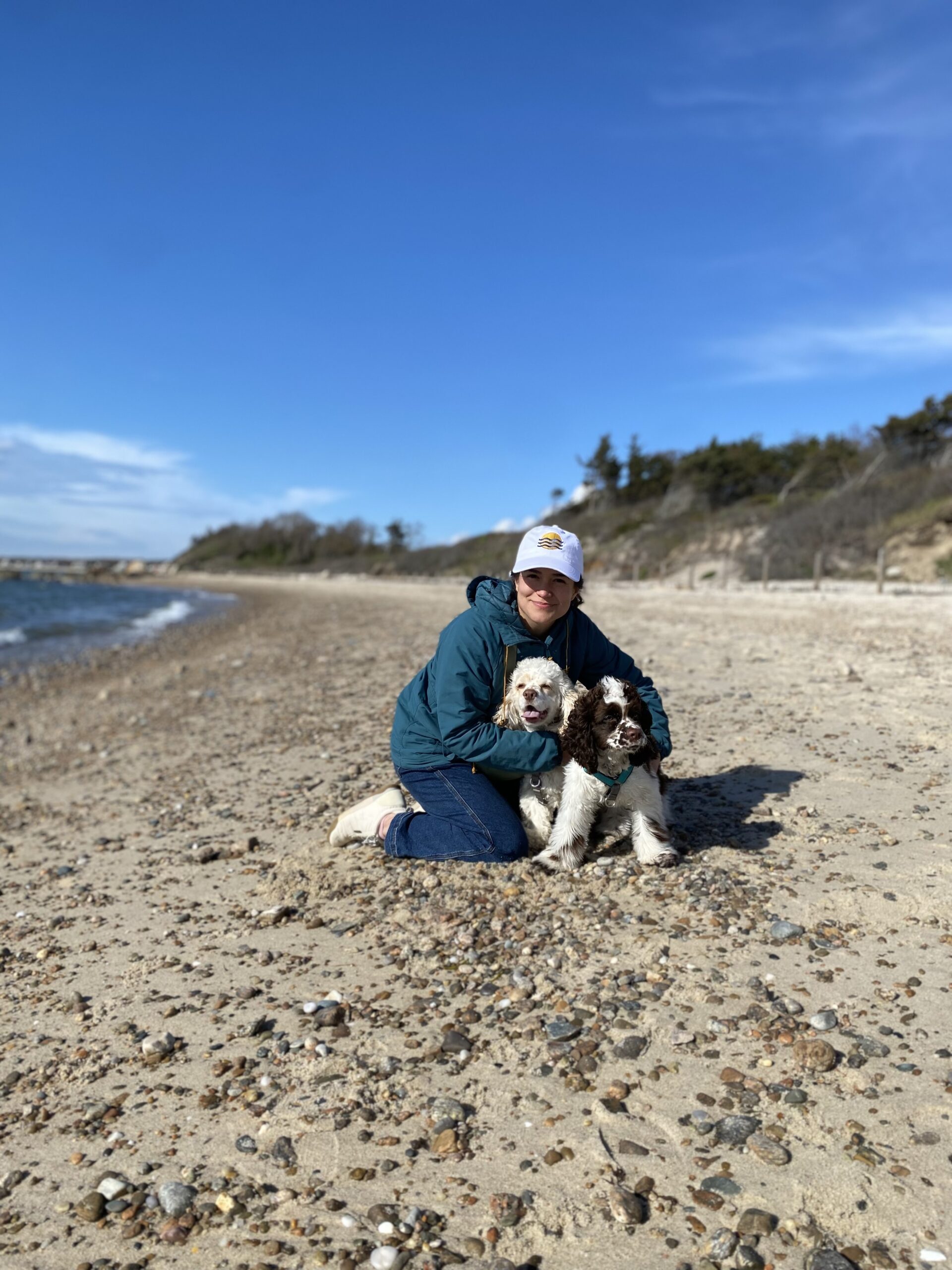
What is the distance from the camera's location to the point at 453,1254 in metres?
2.33

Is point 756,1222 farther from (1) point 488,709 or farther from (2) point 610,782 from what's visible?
(1) point 488,709

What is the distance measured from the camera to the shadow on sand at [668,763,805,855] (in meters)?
4.96

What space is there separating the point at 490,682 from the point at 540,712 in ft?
1.30

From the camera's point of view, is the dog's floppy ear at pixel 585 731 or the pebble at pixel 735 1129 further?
the dog's floppy ear at pixel 585 731

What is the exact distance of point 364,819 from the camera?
5281 millimetres

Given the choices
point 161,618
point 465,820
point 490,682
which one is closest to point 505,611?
point 490,682

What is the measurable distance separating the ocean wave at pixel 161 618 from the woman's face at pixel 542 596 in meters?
26.4

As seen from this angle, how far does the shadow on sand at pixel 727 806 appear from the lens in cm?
496

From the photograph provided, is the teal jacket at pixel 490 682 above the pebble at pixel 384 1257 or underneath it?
above

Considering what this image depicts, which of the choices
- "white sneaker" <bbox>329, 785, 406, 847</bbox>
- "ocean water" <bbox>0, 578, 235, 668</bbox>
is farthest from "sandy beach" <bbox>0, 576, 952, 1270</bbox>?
"ocean water" <bbox>0, 578, 235, 668</bbox>

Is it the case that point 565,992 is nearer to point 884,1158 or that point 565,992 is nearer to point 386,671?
point 884,1158

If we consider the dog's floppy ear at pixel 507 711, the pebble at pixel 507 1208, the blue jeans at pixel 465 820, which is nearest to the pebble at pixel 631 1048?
the pebble at pixel 507 1208

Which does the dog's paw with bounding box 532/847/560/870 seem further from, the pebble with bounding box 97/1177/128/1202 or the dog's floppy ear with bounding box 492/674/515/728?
the pebble with bounding box 97/1177/128/1202

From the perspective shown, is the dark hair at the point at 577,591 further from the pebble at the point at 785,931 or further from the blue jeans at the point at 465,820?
the pebble at the point at 785,931
